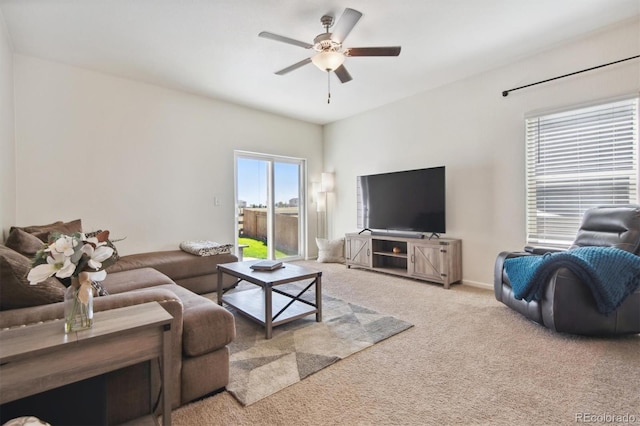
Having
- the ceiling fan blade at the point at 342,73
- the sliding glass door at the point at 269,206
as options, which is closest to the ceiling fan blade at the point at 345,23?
the ceiling fan blade at the point at 342,73

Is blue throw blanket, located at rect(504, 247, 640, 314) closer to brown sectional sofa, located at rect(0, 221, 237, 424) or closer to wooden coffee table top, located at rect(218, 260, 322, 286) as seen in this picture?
wooden coffee table top, located at rect(218, 260, 322, 286)

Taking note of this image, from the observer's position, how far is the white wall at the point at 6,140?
99.5 inches

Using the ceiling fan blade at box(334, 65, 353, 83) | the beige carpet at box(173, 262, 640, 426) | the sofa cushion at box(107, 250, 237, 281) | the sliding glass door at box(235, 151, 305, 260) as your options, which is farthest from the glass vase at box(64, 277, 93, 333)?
the sliding glass door at box(235, 151, 305, 260)

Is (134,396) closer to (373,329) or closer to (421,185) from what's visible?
(373,329)

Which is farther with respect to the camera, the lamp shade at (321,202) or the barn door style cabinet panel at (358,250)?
the lamp shade at (321,202)

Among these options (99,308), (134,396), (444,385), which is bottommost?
(444,385)

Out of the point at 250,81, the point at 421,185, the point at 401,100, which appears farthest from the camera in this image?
the point at 401,100

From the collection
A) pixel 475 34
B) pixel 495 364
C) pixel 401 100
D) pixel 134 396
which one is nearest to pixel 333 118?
pixel 401 100

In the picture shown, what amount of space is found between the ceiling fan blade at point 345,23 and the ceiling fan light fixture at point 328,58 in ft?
0.34

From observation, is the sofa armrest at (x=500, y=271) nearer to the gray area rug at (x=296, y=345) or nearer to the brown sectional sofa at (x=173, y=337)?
the gray area rug at (x=296, y=345)

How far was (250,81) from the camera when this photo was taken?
12.8ft

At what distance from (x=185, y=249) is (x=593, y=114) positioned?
192 inches

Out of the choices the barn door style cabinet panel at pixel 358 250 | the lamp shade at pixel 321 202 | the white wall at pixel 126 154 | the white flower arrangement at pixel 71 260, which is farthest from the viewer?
the lamp shade at pixel 321 202

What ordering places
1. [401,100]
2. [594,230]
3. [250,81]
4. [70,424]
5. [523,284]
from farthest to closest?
1. [401,100]
2. [250,81]
3. [594,230]
4. [523,284]
5. [70,424]
